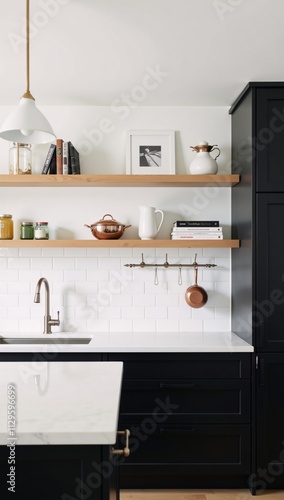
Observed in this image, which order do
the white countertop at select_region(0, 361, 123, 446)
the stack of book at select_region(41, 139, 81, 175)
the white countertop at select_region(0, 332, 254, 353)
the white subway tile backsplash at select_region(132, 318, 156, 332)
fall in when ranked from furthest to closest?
the white subway tile backsplash at select_region(132, 318, 156, 332) → the stack of book at select_region(41, 139, 81, 175) → the white countertop at select_region(0, 332, 254, 353) → the white countertop at select_region(0, 361, 123, 446)

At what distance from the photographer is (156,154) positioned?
133 inches

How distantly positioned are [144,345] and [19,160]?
162 cm

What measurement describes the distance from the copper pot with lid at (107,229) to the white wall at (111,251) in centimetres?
22

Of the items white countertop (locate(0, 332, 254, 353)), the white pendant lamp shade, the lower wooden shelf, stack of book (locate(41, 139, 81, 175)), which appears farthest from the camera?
stack of book (locate(41, 139, 81, 175))

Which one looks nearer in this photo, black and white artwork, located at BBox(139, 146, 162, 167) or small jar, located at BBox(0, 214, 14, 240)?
small jar, located at BBox(0, 214, 14, 240)

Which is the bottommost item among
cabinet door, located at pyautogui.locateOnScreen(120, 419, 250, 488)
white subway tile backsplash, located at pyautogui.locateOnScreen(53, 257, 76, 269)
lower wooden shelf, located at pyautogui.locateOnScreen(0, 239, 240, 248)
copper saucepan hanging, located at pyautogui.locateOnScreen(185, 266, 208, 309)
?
cabinet door, located at pyautogui.locateOnScreen(120, 419, 250, 488)

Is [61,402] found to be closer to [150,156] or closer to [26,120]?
[26,120]

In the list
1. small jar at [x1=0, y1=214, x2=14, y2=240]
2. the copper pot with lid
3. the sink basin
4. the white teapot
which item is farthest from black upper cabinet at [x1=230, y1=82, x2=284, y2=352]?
small jar at [x1=0, y1=214, x2=14, y2=240]

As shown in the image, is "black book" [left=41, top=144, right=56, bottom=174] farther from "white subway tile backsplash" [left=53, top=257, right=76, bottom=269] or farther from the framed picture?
"white subway tile backsplash" [left=53, top=257, right=76, bottom=269]

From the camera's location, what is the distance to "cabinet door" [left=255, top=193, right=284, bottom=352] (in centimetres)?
281

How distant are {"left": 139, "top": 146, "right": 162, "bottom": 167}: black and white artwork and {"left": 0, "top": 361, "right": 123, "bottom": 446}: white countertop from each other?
5.98 feet

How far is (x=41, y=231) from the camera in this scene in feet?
10.6

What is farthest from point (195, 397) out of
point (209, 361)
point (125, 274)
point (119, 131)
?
point (119, 131)

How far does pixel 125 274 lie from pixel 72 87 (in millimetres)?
1381
